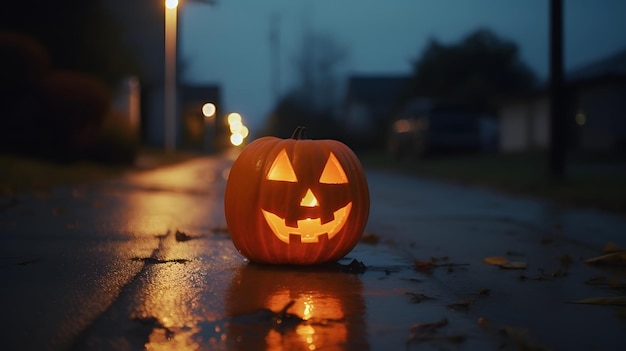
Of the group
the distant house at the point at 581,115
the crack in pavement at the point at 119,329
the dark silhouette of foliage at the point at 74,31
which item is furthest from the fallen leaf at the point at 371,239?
the distant house at the point at 581,115

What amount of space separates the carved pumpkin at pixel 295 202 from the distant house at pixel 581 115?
2500 cm

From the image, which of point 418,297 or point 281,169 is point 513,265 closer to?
point 418,297

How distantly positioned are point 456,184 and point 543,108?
16011mm

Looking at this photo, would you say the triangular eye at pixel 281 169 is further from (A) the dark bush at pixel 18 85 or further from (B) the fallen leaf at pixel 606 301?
(A) the dark bush at pixel 18 85

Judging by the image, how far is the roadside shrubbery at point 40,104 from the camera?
2050 cm

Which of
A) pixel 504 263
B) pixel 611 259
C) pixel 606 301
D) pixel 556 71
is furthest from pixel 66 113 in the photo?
pixel 606 301

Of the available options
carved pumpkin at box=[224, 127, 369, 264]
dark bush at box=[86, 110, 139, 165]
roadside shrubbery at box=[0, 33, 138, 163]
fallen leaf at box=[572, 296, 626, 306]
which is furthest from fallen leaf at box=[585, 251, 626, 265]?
dark bush at box=[86, 110, 139, 165]

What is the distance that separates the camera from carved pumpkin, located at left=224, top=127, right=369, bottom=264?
6.25 meters

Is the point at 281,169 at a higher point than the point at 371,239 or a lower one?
higher

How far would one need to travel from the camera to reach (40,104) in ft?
70.1

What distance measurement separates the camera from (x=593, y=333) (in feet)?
15.5

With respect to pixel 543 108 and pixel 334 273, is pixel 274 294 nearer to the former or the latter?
pixel 334 273

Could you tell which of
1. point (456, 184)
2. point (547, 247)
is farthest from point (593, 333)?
point (456, 184)

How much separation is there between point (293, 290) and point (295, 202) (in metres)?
0.85
